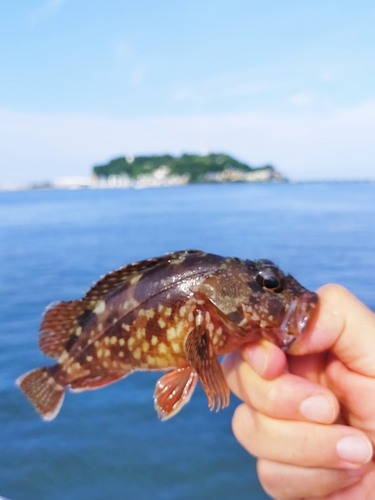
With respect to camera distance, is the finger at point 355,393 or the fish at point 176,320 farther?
the finger at point 355,393

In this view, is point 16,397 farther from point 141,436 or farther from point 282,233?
point 282,233

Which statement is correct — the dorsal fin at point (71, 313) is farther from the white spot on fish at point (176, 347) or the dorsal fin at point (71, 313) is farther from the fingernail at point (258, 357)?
the fingernail at point (258, 357)

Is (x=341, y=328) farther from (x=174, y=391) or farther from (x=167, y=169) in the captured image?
(x=167, y=169)

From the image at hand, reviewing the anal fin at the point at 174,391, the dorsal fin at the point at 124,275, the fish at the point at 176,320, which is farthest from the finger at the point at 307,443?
the dorsal fin at the point at 124,275

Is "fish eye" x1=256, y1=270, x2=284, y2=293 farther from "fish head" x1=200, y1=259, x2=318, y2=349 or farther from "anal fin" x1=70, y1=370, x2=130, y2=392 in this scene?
"anal fin" x1=70, y1=370, x2=130, y2=392

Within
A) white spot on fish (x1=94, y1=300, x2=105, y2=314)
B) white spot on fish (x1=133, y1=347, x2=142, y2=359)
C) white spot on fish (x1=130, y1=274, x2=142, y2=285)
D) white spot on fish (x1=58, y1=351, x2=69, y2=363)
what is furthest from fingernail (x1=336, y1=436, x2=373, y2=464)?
white spot on fish (x1=58, y1=351, x2=69, y2=363)

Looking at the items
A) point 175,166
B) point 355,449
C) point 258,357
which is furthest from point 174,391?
point 175,166
